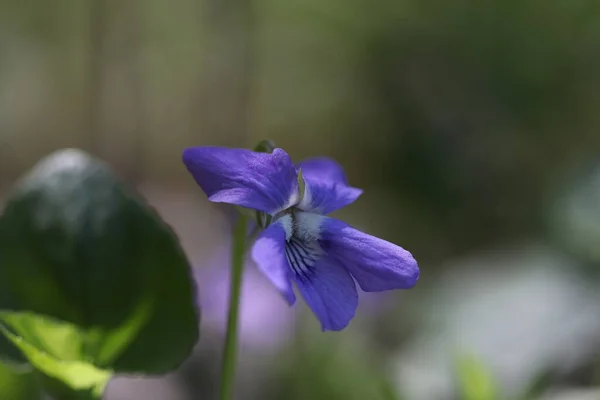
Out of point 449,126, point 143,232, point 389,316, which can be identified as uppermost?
point 143,232

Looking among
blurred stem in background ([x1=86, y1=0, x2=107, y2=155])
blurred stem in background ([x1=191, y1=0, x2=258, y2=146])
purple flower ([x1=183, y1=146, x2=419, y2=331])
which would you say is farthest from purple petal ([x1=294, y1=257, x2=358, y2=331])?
blurred stem in background ([x1=86, y1=0, x2=107, y2=155])

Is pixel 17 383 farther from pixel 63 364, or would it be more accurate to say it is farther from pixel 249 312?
pixel 249 312

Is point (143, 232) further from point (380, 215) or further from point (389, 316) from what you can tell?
point (380, 215)

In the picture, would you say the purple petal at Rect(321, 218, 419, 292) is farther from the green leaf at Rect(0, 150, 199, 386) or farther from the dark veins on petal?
the green leaf at Rect(0, 150, 199, 386)

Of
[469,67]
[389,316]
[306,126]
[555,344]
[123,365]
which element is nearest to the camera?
[123,365]

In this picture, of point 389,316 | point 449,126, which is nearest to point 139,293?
point 389,316

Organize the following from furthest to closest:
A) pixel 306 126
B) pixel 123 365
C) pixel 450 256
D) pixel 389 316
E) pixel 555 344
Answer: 1. pixel 306 126
2. pixel 450 256
3. pixel 389 316
4. pixel 555 344
5. pixel 123 365

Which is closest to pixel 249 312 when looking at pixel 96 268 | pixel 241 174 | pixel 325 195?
pixel 96 268
